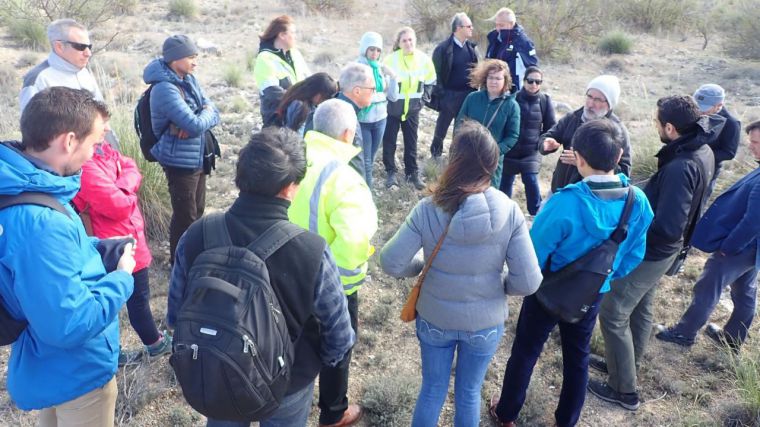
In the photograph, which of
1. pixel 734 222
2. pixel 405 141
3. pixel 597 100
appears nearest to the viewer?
pixel 734 222

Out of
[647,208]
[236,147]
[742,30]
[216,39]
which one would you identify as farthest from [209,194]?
[742,30]

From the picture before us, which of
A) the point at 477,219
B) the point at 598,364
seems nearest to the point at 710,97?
the point at 598,364

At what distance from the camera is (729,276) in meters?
3.74

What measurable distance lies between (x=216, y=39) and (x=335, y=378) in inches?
478

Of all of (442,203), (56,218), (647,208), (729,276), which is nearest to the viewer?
(56,218)

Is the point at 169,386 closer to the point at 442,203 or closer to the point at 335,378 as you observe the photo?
the point at 335,378

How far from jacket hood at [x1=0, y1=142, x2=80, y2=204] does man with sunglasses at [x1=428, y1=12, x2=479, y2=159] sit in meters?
4.96

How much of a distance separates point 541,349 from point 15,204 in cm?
255

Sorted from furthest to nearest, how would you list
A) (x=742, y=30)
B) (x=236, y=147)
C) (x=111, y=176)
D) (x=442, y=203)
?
(x=742, y=30) → (x=236, y=147) → (x=111, y=176) → (x=442, y=203)

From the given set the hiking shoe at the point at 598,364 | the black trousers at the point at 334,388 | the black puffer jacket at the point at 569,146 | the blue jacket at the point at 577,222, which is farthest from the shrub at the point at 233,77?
the blue jacket at the point at 577,222

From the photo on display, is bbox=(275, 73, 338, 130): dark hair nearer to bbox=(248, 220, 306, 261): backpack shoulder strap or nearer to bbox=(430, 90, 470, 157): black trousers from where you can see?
bbox=(248, 220, 306, 261): backpack shoulder strap

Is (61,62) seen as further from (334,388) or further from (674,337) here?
(674,337)

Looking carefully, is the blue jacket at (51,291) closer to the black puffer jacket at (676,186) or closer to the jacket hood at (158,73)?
the jacket hood at (158,73)

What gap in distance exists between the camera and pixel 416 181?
632 centimetres
